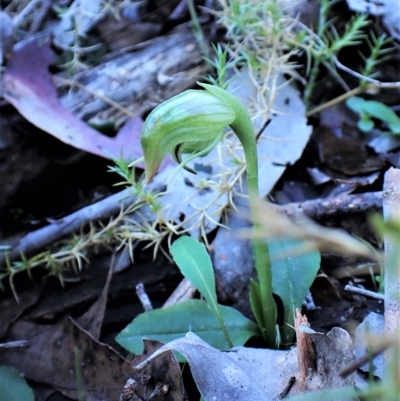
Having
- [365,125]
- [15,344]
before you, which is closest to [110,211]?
[15,344]

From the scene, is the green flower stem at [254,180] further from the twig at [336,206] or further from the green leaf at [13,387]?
the green leaf at [13,387]

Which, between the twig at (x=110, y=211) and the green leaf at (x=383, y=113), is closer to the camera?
the twig at (x=110, y=211)

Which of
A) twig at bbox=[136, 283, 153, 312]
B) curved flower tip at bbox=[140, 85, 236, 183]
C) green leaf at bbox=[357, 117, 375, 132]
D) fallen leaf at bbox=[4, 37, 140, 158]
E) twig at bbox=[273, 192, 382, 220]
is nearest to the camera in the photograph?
curved flower tip at bbox=[140, 85, 236, 183]

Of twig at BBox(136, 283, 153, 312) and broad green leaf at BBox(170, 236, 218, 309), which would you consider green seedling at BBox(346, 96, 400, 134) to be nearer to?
broad green leaf at BBox(170, 236, 218, 309)

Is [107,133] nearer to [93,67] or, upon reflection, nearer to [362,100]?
[93,67]

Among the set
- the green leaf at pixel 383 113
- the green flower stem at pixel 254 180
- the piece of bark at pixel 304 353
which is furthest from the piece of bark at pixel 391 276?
the green leaf at pixel 383 113

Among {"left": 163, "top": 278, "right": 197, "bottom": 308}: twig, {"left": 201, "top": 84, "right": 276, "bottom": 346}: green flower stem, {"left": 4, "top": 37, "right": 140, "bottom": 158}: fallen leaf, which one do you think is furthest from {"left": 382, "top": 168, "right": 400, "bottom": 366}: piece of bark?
{"left": 4, "top": 37, "right": 140, "bottom": 158}: fallen leaf

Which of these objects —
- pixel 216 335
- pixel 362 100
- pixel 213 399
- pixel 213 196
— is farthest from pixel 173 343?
pixel 362 100
